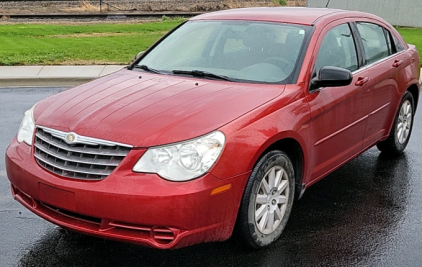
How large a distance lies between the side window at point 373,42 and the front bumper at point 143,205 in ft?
7.87

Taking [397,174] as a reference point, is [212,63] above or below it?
above

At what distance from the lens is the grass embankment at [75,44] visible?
12828mm

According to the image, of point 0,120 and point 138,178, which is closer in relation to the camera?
point 138,178

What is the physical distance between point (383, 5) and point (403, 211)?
935 inches

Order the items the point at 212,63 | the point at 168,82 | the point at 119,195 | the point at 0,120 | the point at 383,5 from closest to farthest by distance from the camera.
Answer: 1. the point at 119,195
2. the point at 168,82
3. the point at 212,63
4. the point at 0,120
5. the point at 383,5

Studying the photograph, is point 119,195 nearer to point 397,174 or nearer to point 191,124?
point 191,124

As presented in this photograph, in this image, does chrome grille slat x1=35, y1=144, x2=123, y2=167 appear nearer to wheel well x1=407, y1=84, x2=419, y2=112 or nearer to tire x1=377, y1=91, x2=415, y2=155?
tire x1=377, y1=91, x2=415, y2=155

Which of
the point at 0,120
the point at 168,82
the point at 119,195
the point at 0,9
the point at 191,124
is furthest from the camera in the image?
the point at 0,9

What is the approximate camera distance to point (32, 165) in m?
3.86

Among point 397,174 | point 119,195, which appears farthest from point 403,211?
point 119,195

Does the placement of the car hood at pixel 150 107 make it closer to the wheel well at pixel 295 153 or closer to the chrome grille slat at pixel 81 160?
the chrome grille slat at pixel 81 160

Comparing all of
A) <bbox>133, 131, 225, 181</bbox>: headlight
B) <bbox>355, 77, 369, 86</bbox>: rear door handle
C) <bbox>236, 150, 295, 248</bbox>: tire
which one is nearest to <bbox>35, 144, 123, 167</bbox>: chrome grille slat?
<bbox>133, 131, 225, 181</bbox>: headlight

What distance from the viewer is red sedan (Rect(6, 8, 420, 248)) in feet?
11.6

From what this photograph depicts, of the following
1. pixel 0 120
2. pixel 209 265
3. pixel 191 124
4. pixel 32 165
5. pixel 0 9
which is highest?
pixel 191 124
